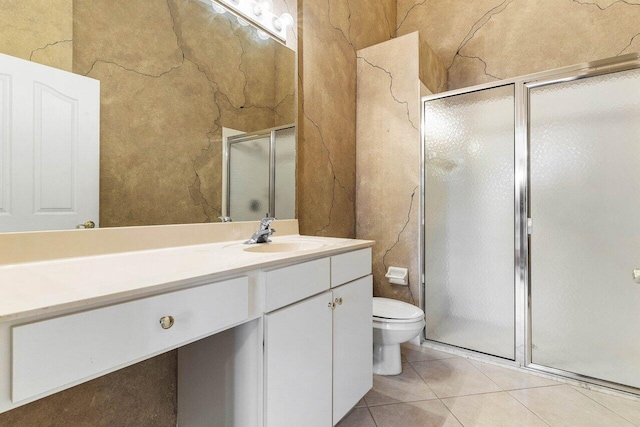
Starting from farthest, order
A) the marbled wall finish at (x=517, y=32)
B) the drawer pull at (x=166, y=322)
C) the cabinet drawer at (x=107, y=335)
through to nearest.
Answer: the marbled wall finish at (x=517, y=32), the drawer pull at (x=166, y=322), the cabinet drawer at (x=107, y=335)

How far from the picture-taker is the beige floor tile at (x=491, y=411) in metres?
1.47

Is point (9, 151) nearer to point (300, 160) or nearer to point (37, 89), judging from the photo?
point (37, 89)

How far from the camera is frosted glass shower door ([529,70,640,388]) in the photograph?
64.7 inches

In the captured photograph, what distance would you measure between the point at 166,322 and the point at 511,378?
1.94m

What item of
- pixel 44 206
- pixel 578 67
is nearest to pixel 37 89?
pixel 44 206

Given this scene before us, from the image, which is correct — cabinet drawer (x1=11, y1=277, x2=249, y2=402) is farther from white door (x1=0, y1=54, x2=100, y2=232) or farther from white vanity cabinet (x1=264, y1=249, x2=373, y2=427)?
white door (x1=0, y1=54, x2=100, y2=232)

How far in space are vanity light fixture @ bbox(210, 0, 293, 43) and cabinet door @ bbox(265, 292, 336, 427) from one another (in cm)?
137

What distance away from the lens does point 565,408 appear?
1565 millimetres

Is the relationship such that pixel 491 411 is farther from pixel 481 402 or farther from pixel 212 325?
pixel 212 325

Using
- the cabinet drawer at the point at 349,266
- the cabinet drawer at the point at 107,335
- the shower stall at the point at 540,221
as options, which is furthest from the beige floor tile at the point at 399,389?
the cabinet drawer at the point at 107,335

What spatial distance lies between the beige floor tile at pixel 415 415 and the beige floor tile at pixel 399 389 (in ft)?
0.14

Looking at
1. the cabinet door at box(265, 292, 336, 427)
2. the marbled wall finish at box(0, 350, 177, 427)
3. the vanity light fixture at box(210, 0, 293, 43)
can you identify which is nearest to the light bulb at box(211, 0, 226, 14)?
the vanity light fixture at box(210, 0, 293, 43)

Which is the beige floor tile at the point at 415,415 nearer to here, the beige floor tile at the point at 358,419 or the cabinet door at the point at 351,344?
the beige floor tile at the point at 358,419

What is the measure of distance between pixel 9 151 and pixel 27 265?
0.32 meters
